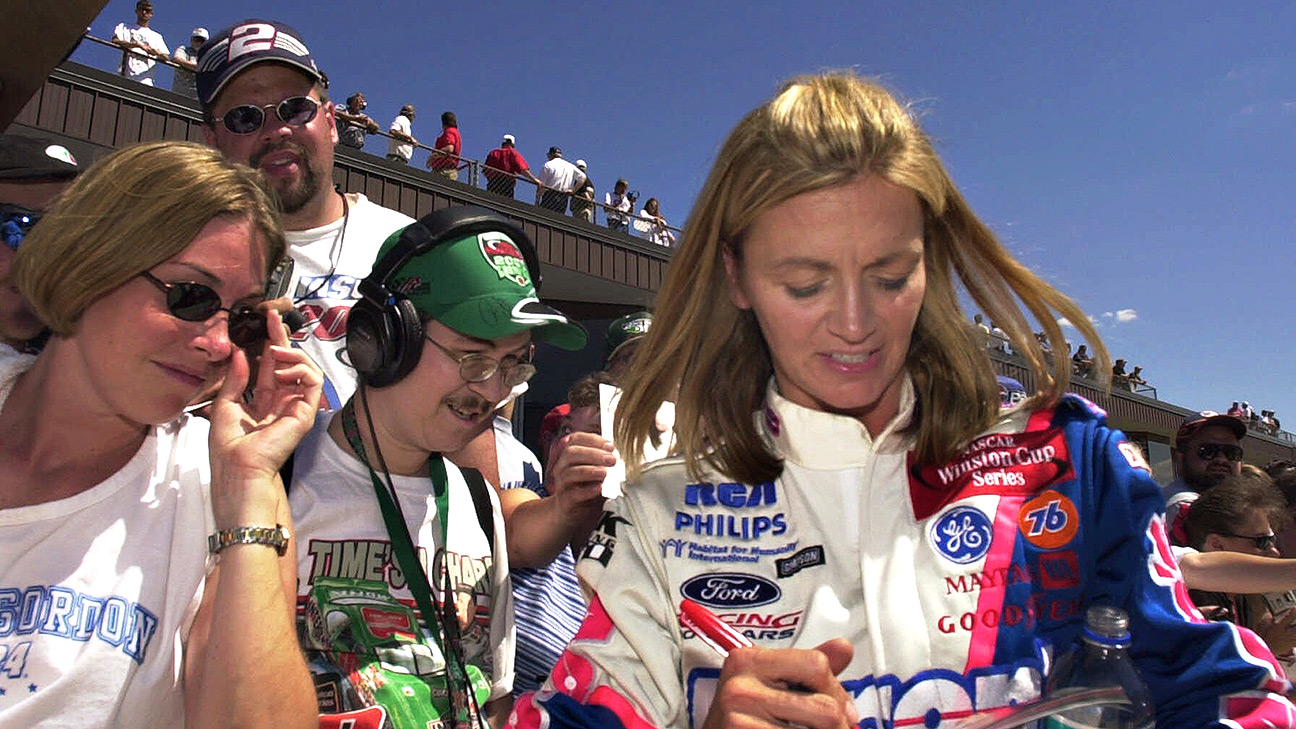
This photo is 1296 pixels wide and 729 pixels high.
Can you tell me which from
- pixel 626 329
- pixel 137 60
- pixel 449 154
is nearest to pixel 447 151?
pixel 449 154

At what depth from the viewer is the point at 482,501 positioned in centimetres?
208

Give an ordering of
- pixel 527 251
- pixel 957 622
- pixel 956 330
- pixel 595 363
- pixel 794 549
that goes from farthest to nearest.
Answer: pixel 595 363 → pixel 527 251 → pixel 956 330 → pixel 794 549 → pixel 957 622

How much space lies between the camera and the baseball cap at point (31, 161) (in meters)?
2.22

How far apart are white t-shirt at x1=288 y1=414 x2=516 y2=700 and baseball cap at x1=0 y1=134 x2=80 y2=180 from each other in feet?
3.41

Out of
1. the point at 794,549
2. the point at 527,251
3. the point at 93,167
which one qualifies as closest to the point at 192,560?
the point at 93,167

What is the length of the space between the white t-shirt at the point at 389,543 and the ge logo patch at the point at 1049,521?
1.14 meters

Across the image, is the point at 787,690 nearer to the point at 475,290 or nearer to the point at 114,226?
the point at 475,290

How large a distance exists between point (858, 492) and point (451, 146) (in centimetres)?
1159

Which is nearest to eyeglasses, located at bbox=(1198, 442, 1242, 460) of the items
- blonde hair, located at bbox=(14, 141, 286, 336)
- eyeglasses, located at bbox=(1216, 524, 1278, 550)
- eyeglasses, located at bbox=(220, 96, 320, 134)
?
eyeglasses, located at bbox=(1216, 524, 1278, 550)

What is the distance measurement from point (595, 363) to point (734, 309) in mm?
12080

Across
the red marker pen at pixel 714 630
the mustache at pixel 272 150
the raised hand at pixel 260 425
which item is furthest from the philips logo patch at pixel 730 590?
the mustache at pixel 272 150

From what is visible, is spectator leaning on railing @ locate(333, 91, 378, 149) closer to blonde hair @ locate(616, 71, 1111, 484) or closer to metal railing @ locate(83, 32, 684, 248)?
metal railing @ locate(83, 32, 684, 248)

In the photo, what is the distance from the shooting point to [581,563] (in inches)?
59.1

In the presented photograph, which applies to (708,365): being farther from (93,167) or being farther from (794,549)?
(93,167)
